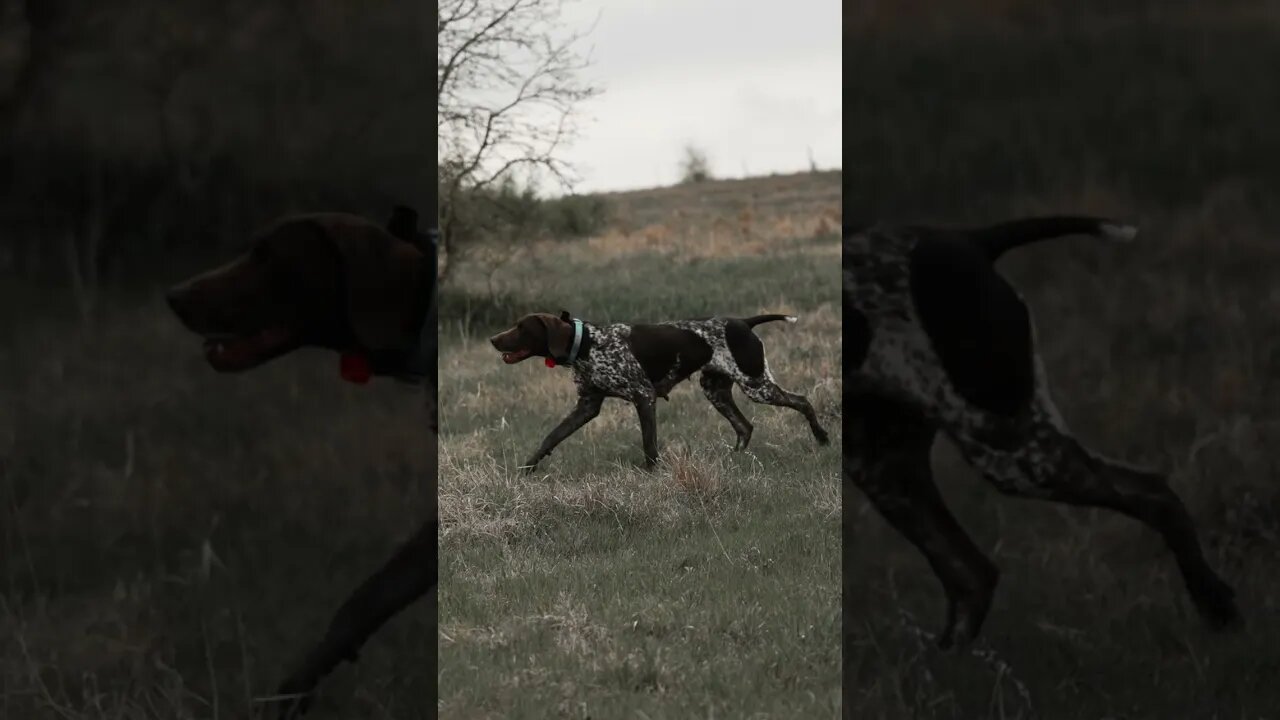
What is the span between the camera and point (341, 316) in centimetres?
265

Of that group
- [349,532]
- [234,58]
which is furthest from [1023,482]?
[234,58]

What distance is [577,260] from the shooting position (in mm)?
15367

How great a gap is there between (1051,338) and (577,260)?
12.8 meters

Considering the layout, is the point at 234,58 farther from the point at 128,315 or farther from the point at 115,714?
the point at 115,714

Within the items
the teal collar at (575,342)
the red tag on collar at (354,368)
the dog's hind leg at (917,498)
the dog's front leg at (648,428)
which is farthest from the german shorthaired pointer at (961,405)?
the teal collar at (575,342)

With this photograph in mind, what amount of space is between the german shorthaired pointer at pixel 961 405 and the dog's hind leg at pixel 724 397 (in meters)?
4.64

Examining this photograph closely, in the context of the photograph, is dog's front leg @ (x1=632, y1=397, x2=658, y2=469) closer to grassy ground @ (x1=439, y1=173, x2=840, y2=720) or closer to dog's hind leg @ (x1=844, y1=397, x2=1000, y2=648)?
grassy ground @ (x1=439, y1=173, x2=840, y2=720)

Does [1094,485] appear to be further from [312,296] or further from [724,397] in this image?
[724,397]

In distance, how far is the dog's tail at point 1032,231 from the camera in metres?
2.69

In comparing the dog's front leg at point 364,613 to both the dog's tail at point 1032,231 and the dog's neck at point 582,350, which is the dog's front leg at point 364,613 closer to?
the dog's tail at point 1032,231

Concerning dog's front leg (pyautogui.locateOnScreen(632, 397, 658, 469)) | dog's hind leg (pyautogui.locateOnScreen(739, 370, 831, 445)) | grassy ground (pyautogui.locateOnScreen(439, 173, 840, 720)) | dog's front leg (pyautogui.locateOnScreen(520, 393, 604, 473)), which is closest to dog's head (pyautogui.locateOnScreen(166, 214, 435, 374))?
grassy ground (pyautogui.locateOnScreen(439, 173, 840, 720))

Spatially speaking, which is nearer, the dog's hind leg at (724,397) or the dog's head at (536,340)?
the dog's head at (536,340)

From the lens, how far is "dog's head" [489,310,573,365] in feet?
23.6

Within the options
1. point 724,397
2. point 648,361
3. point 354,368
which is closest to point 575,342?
point 648,361
